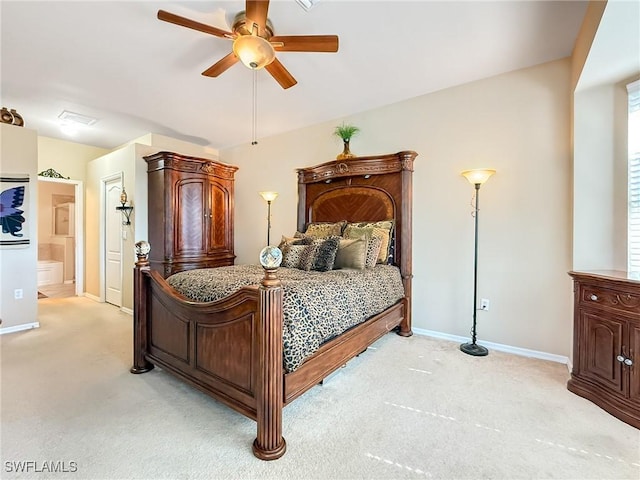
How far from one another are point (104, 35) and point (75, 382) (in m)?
2.86

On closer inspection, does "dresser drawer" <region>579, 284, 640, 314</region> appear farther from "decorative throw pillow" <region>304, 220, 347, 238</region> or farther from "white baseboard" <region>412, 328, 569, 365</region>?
"decorative throw pillow" <region>304, 220, 347, 238</region>

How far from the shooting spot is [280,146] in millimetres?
4762

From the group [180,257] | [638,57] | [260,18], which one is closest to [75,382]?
[180,257]

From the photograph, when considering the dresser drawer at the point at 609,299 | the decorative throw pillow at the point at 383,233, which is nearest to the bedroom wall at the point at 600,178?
the dresser drawer at the point at 609,299

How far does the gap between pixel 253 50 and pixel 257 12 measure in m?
0.22

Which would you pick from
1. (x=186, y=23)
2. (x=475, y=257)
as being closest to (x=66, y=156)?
(x=186, y=23)

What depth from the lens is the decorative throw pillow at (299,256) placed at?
292cm

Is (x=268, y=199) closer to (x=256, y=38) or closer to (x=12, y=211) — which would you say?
(x=256, y=38)

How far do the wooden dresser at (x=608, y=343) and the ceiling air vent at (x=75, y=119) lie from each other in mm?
6059

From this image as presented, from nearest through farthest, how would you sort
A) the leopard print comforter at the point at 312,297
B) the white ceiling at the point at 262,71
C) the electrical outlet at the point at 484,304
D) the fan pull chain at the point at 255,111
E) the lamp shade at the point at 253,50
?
the leopard print comforter at the point at 312,297, the lamp shade at the point at 253,50, the white ceiling at the point at 262,71, the electrical outlet at the point at 484,304, the fan pull chain at the point at 255,111

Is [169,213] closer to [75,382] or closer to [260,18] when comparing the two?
[75,382]

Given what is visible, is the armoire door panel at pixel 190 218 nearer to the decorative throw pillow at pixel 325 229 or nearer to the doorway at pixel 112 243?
the doorway at pixel 112 243

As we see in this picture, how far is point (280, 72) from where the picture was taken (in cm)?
248

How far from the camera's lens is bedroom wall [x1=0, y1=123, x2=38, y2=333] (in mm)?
3482
